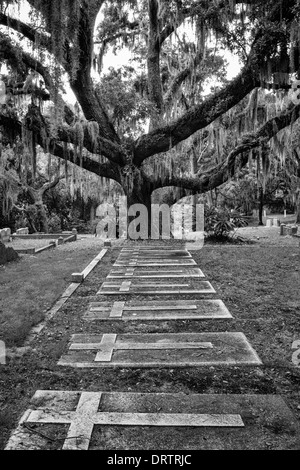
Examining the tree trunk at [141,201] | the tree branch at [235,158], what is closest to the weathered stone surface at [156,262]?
the tree trunk at [141,201]

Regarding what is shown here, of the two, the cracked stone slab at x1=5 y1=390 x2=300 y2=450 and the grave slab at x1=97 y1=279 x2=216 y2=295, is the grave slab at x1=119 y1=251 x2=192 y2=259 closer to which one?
the grave slab at x1=97 y1=279 x2=216 y2=295

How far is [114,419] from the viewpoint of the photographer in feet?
9.78

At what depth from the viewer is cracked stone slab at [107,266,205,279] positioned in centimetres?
805

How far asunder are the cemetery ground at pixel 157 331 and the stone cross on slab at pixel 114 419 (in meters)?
A: 0.08

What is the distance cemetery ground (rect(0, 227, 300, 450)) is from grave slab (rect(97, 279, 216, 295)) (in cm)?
20

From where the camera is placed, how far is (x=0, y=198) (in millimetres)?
22891

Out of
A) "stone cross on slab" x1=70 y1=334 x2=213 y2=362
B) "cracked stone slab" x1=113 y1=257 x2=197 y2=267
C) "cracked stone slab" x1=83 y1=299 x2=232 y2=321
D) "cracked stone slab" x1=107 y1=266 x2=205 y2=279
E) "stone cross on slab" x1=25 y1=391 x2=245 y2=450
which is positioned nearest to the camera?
"stone cross on slab" x1=25 y1=391 x2=245 y2=450

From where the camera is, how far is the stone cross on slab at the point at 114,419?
2898mm

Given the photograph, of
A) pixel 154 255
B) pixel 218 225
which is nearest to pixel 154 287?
pixel 154 255

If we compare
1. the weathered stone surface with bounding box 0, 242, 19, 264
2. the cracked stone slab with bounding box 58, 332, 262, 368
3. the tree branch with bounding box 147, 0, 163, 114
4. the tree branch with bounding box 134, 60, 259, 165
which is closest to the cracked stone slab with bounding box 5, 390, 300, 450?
the cracked stone slab with bounding box 58, 332, 262, 368

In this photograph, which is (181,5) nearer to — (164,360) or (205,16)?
(205,16)

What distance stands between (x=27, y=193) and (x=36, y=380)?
78.4 ft

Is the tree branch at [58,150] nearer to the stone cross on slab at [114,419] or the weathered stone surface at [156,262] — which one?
the weathered stone surface at [156,262]

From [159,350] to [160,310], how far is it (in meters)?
1.41
